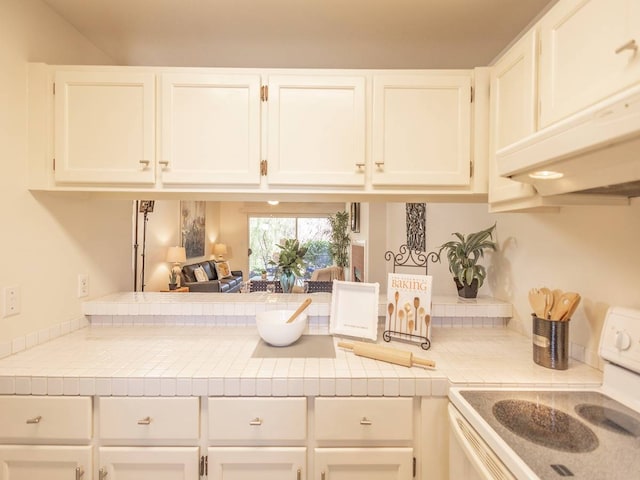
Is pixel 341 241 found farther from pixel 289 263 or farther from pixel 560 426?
pixel 560 426

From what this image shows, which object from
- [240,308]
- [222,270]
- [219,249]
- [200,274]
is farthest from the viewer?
[219,249]

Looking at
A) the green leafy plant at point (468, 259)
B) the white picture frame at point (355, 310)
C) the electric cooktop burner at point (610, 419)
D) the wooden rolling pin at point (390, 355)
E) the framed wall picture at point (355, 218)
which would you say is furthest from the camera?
the framed wall picture at point (355, 218)

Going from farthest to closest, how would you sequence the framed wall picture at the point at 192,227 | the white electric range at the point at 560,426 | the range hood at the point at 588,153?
1. the framed wall picture at the point at 192,227
2. the white electric range at the point at 560,426
3. the range hood at the point at 588,153

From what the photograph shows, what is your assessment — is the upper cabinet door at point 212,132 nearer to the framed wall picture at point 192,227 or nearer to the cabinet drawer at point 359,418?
the cabinet drawer at point 359,418

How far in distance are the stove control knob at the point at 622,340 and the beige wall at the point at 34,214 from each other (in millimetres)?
2168

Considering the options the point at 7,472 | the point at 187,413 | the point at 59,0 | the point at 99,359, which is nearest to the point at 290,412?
the point at 187,413

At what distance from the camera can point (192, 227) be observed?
21.5ft

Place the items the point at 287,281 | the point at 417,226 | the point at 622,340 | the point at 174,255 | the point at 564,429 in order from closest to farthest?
the point at 564,429
the point at 622,340
the point at 287,281
the point at 417,226
the point at 174,255

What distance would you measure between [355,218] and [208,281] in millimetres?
2855

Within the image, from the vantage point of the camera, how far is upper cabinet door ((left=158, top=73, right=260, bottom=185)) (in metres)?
1.40

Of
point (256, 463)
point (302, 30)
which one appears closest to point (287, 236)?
point (302, 30)

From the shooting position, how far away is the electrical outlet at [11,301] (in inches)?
49.5

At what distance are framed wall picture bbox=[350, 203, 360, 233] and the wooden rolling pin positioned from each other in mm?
4618

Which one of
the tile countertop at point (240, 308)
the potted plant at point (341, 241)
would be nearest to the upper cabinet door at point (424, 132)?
the tile countertop at point (240, 308)
